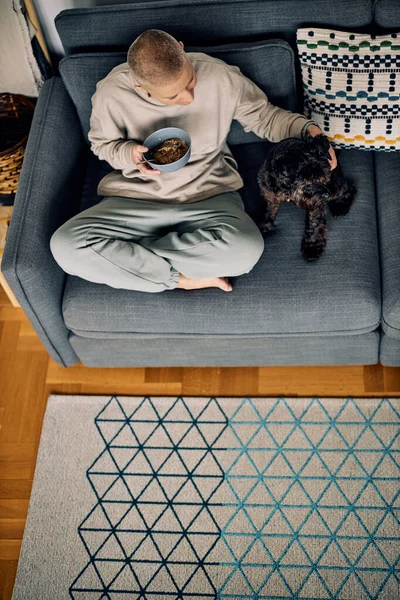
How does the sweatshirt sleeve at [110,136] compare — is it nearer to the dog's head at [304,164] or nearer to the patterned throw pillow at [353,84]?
the dog's head at [304,164]

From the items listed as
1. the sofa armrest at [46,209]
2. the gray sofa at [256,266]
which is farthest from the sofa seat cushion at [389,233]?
the sofa armrest at [46,209]

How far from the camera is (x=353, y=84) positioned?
6.23ft

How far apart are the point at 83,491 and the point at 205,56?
4.71 ft

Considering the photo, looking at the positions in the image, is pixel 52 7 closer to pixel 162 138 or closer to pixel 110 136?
pixel 110 136

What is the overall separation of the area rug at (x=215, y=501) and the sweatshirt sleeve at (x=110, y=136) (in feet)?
2.74

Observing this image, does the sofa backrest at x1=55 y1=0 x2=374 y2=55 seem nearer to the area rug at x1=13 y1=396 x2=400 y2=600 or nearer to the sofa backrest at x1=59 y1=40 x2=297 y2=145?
the sofa backrest at x1=59 y1=40 x2=297 y2=145

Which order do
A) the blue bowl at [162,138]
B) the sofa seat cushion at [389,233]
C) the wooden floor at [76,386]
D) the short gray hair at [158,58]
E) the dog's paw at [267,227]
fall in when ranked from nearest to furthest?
the short gray hair at [158,58] → the blue bowl at [162,138] → the sofa seat cushion at [389,233] → the dog's paw at [267,227] → the wooden floor at [76,386]

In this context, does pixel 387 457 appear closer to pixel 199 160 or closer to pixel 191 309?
pixel 191 309

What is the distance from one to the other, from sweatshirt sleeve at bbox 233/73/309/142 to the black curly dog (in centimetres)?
13

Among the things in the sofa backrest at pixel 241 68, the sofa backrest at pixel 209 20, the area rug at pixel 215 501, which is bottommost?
the area rug at pixel 215 501

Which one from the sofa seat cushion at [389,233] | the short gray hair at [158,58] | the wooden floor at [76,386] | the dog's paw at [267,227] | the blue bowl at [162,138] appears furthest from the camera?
the wooden floor at [76,386]

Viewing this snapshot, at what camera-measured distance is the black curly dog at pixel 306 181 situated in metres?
1.65

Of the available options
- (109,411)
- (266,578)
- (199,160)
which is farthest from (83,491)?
(199,160)

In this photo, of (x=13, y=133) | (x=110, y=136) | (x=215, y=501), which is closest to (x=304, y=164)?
(x=110, y=136)
